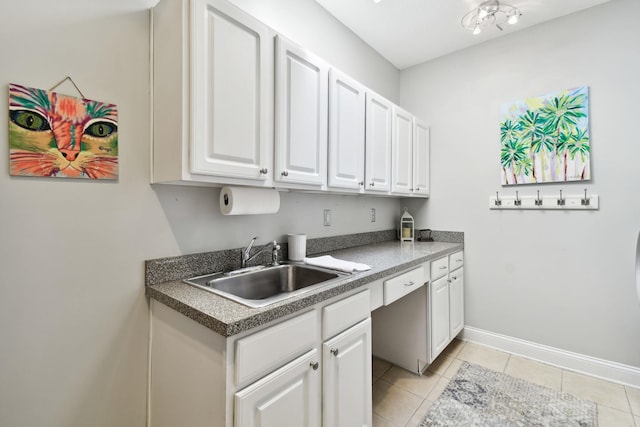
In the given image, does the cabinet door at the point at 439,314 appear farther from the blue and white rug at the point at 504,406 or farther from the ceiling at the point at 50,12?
the ceiling at the point at 50,12

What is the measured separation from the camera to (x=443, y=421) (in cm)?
165

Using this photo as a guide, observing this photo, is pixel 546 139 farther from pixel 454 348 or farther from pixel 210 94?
pixel 210 94

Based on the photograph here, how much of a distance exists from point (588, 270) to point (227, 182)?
2637 mm

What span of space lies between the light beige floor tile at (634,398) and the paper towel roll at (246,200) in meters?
2.49

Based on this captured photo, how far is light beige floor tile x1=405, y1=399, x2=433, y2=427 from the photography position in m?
1.65

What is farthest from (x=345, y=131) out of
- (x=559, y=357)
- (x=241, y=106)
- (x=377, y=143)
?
(x=559, y=357)

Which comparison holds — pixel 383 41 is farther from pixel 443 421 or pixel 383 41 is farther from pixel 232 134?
pixel 443 421

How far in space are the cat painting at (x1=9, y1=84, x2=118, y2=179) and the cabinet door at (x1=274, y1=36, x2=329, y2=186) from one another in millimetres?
698

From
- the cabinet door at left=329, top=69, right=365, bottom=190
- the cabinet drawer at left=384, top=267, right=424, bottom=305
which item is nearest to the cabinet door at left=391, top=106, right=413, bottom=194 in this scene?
the cabinet door at left=329, top=69, right=365, bottom=190

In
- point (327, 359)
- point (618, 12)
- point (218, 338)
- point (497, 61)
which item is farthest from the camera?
point (497, 61)

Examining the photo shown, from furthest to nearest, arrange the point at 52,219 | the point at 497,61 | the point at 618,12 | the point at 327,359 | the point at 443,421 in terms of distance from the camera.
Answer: the point at 497,61, the point at 618,12, the point at 443,421, the point at 327,359, the point at 52,219

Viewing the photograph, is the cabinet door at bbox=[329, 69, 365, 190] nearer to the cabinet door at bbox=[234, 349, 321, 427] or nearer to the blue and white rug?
the cabinet door at bbox=[234, 349, 321, 427]

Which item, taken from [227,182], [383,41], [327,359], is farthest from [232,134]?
[383,41]

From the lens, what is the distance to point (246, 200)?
139 centimetres
